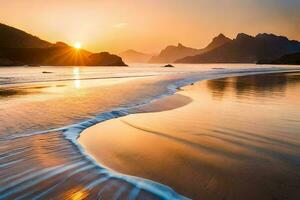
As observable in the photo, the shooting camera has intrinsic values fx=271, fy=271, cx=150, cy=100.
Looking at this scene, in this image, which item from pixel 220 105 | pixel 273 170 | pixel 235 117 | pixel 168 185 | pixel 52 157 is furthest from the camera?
pixel 220 105

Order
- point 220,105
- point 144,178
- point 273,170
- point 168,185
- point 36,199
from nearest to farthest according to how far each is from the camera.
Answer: point 36,199 → point 168,185 → point 144,178 → point 273,170 → point 220,105

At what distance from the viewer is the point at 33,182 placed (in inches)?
215

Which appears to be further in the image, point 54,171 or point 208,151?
point 208,151

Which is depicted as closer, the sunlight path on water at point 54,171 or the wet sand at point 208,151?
the sunlight path on water at point 54,171

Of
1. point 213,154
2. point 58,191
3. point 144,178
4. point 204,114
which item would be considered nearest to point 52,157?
point 58,191

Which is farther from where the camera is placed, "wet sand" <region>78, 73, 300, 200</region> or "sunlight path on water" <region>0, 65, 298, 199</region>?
"wet sand" <region>78, 73, 300, 200</region>

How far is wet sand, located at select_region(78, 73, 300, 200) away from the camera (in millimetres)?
5441

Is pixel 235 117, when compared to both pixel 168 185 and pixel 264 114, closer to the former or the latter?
pixel 264 114

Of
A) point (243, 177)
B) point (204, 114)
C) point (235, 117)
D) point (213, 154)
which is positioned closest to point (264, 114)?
point (235, 117)

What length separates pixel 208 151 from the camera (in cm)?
762

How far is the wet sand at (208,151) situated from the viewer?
5.44 m

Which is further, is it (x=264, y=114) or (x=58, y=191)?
→ (x=264, y=114)

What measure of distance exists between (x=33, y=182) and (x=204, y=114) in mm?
9270

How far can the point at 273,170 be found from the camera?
6.21 m
